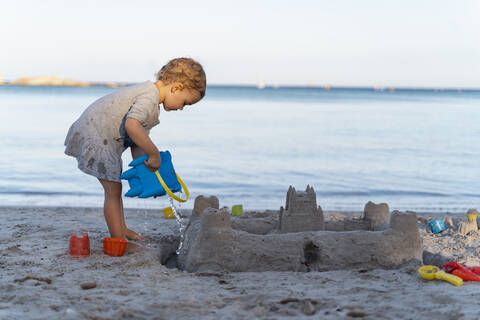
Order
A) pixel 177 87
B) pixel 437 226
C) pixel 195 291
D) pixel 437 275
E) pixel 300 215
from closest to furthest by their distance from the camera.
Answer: pixel 195 291, pixel 437 275, pixel 177 87, pixel 300 215, pixel 437 226

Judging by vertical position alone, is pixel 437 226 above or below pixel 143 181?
below

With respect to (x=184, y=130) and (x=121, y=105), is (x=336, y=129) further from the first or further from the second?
(x=121, y=105)

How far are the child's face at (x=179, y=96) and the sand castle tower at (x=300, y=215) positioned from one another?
1.04 meters

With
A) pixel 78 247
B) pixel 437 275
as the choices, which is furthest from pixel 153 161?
pixel 437 275

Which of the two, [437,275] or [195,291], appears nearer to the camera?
[195,291]

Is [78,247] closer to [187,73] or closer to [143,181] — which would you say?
[143,181]

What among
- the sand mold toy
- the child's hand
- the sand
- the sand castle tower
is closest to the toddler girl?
the child's hand

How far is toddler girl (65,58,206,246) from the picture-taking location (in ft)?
12.5

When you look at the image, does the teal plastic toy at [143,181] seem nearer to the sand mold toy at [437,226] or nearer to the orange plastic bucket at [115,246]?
the orange plastic bucket at [115,246]

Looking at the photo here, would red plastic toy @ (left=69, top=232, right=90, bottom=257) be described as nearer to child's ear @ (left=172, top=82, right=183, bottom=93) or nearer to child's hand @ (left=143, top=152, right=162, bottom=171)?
child's hand @ (left=143, top=152, right=162, bottom=171)

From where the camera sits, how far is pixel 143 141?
3.60m

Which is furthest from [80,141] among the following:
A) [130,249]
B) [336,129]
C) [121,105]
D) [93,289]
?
[336,129]

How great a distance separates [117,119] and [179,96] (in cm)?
51

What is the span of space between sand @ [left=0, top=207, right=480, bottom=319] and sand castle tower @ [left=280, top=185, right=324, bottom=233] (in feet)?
2.26
